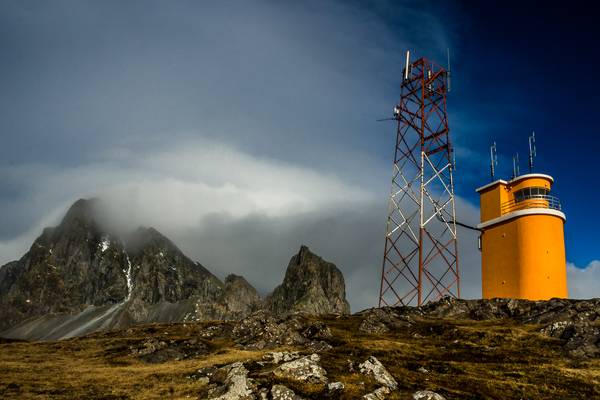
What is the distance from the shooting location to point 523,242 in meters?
69.9

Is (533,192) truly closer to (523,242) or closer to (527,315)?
(523,242)

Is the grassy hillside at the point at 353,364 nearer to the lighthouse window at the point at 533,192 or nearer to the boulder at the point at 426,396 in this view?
the boulder at the point at 426,396

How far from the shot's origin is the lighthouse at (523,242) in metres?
69.2

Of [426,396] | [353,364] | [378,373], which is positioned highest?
[353,364]

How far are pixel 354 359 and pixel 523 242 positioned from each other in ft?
123

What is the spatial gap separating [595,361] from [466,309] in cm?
2748

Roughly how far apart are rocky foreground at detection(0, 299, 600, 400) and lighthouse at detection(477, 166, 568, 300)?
4.37 metres

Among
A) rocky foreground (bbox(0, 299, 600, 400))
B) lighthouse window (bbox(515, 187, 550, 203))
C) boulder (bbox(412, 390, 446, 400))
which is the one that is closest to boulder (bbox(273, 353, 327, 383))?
rocky foreground (bbox(0, 299, 600, 400))

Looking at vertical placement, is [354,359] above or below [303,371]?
above

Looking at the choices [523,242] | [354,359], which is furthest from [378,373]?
[523,242]

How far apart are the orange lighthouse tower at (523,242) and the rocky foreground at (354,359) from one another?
427cm

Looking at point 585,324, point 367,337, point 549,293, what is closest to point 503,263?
point 549,293

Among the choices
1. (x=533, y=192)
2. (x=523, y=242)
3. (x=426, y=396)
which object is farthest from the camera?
(x=533, y=192)

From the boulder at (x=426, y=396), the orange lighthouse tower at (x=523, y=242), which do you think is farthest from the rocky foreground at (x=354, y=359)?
the orange lighthouse tower at (x=523, y=242)
